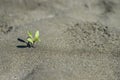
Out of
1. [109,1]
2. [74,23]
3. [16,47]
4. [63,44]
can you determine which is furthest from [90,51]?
[109,1]

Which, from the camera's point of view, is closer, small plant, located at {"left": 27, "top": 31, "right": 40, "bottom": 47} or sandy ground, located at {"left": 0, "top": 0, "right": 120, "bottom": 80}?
sandy ground, located at {"left": 0, "top": 0, "right": 120, "bottom": 80}

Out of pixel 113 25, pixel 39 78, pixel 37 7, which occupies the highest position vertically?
pixel 37 7

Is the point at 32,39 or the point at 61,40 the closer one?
the point at 32,39

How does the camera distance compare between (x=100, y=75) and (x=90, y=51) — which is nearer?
(x=100, y=75)

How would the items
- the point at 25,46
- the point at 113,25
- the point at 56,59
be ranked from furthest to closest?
the point at 113,25, the point at 25,46, the point at 56,59

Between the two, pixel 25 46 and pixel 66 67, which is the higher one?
pixel 25 46

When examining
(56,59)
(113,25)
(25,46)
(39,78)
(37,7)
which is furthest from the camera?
(37,7)

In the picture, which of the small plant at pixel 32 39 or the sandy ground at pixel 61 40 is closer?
the sandy ground at pixel 61 40

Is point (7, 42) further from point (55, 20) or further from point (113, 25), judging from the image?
point (113, 25)
